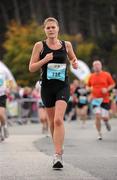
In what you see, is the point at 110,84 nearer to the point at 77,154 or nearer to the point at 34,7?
the point at 77,154

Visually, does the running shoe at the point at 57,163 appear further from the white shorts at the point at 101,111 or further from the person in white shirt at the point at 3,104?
the white shorts at the point at 101,111

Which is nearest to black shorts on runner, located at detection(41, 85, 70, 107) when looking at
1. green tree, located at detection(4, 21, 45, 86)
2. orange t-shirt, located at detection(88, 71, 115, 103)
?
orange t-shirt, located at detection(88, 71, 115, 103)

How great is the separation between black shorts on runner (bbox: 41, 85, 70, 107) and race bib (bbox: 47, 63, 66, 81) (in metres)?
0.14

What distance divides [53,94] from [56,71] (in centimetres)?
32

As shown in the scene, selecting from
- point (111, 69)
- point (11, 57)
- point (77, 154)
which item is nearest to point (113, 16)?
point (111, 69)

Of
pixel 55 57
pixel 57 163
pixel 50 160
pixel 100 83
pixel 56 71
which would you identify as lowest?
pixel 50 160

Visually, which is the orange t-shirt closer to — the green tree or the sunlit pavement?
the sunlit pavement

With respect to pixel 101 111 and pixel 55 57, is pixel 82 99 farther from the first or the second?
pixel 55 57

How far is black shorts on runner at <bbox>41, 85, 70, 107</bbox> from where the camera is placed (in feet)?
31.9

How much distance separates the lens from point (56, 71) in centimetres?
971

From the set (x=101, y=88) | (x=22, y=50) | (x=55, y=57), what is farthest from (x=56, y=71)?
(x=22, y=50)

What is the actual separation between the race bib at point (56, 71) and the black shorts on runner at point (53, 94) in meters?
0.14

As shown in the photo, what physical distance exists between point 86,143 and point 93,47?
39570 mm

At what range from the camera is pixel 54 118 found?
9.64 meters
